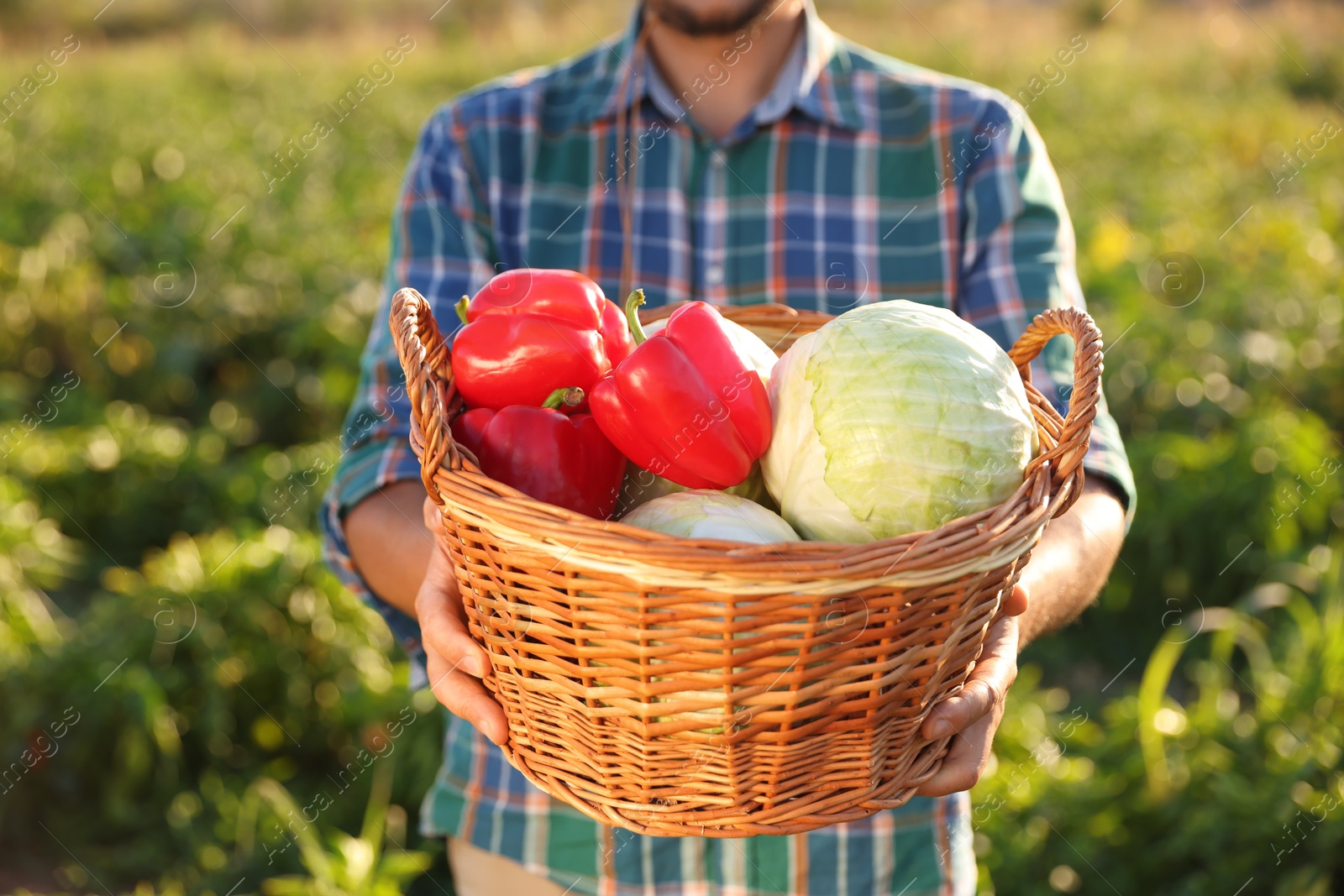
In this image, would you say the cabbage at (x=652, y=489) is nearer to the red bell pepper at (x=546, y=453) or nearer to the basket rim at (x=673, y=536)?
the red bell pepper at (x=546, y=453)

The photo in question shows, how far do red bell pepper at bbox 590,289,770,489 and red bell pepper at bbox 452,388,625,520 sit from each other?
4 cm

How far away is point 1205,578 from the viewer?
3.98m

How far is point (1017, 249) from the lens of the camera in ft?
6.21

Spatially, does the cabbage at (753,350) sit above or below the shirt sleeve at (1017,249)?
above

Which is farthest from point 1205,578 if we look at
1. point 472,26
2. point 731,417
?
point 472,26

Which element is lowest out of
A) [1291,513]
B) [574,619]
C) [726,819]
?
[1291,513]

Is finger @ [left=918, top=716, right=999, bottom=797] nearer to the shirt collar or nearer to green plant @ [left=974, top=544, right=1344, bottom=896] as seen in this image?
the shirt collar

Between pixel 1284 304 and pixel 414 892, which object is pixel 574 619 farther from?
pixel 1284 304

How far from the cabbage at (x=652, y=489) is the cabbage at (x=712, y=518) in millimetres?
98

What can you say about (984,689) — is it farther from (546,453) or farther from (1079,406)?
(546,453)

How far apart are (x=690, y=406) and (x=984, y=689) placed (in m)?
0.49

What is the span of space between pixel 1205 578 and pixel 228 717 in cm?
350

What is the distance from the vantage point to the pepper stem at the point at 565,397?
1.36 m

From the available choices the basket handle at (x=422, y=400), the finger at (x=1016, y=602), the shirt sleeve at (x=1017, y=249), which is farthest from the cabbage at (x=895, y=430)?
the shirt sleeve at (x=1017, y=249)
